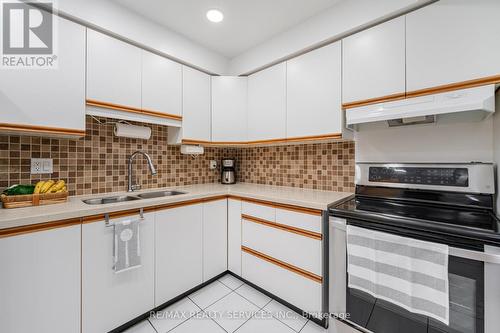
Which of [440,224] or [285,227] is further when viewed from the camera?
[285,227]

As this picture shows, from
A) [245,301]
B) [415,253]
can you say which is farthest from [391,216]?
[245,301]

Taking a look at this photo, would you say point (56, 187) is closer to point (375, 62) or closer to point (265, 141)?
point (265, 141)

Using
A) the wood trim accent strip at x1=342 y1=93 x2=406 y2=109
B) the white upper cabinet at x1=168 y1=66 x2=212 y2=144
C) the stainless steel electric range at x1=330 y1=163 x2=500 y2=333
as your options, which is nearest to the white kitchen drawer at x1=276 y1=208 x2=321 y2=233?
the stainless steel electric range at x1=330 y1=163 x2=500 y2=333

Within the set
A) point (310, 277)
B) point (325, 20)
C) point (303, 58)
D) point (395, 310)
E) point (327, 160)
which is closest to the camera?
point (395, 310)

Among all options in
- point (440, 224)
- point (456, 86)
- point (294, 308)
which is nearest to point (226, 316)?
point (294, 308)

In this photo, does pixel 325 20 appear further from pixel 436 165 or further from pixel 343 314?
pixel 343 314

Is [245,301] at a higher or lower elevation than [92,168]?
lower

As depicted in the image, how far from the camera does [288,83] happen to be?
1.98 metres

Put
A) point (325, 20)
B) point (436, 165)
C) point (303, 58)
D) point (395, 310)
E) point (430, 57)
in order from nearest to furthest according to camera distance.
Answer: point (395, 310), point (430, 57), point (436, 165), point (325, 20), point (303, 58)

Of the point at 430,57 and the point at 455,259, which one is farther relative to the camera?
the point at 430,57

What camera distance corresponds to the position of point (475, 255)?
0.89m

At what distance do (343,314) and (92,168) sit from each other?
2.20 m

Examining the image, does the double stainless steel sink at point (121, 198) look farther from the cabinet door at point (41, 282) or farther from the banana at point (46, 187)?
the cabinet door at point (41, 282)

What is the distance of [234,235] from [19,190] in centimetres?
159
